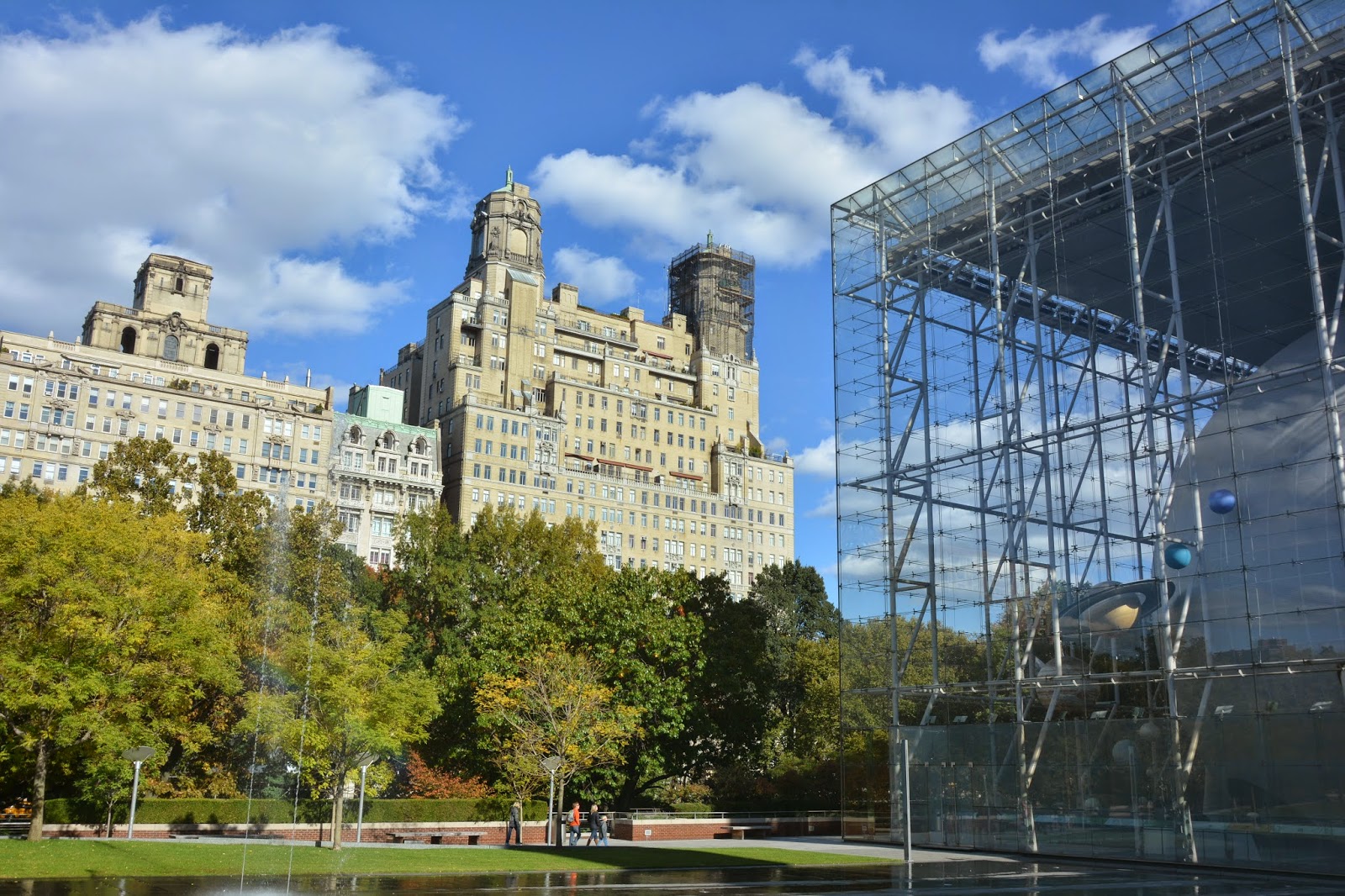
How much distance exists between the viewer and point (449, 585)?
62156 mm

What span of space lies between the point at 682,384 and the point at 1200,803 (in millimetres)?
109621

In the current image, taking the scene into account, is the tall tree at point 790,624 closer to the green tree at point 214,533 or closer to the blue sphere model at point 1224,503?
the green tree at point 214,533

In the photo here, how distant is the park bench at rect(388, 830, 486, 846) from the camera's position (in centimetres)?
4172

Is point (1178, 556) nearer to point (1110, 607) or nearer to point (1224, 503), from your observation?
point (1224, 503)

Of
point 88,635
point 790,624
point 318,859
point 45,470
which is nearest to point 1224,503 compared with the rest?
point 318,859

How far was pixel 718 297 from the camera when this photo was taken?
148750 millimetres

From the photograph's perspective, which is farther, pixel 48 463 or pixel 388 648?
pixel 48 463

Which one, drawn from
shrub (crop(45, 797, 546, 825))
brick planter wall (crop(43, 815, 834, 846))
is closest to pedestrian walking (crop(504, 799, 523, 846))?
brick planter wall (crop(43, 815, 834, 846))

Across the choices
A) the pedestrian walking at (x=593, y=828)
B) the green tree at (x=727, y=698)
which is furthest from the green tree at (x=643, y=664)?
the pedestrian walking at (x=593, y=828)

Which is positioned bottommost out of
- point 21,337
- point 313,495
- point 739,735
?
point 739,735

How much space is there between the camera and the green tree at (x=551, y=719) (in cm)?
4334

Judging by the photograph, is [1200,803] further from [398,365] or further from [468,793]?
[398,365]

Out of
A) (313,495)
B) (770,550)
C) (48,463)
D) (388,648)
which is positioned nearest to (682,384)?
(770,550)

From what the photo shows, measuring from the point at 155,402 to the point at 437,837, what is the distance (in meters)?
73.0
